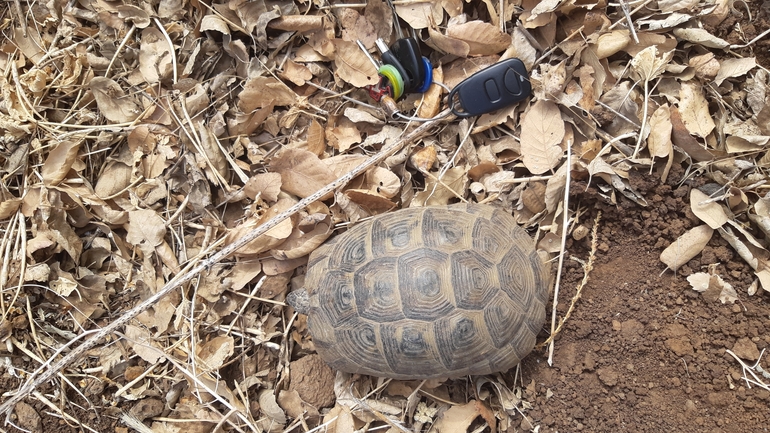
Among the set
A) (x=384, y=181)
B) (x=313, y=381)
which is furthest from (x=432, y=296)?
(x=313, y=381)

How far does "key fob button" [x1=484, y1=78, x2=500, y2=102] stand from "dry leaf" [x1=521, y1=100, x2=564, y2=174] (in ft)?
0.60

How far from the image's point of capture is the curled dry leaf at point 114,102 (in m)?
2.67

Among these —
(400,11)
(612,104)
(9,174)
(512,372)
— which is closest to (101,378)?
(9,174)

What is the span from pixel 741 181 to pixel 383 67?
1.73m

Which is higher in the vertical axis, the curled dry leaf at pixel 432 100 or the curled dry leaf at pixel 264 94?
the curled dry leaf at pixel 264 94

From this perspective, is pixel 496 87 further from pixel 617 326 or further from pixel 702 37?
pixel 617 326

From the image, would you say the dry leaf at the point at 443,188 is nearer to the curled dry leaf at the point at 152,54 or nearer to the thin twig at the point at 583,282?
the thin twig at the point at 583,282

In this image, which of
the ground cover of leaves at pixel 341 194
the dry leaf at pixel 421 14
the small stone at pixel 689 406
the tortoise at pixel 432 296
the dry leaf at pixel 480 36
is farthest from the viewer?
the dry leaf at pixel 421 14

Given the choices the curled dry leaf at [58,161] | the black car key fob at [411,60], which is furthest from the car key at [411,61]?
the curled dry leaf at [58,161]

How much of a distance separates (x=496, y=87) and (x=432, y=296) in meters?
1.10

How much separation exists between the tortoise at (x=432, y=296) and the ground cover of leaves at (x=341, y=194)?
292 millimetres

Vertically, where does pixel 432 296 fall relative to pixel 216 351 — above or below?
above

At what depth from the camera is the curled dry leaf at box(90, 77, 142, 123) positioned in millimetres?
2670

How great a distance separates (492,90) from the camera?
2.46 meters
